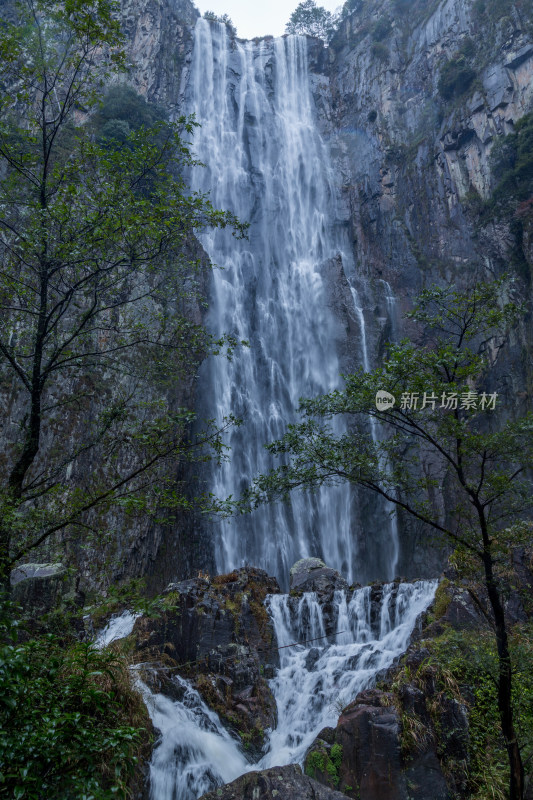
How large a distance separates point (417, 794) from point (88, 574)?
490 inches

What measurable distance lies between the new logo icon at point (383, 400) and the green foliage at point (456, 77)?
29.9 metres

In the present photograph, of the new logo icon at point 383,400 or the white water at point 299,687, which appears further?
the white water at point 299,687

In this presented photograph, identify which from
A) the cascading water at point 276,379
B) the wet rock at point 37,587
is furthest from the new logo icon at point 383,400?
the wet rock at point 37,587

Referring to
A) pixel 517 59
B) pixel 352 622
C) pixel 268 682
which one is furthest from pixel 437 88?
pixel 268 682

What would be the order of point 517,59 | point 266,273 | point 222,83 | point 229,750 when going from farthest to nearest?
point 222,83 < point 266,273 < point 517,59 < point 229,750

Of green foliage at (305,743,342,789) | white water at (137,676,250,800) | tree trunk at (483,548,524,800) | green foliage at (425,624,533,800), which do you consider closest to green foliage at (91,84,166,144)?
white water at (137,676,250,800)

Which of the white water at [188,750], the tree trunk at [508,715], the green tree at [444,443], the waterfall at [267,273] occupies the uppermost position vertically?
the waterfall at [267,273]

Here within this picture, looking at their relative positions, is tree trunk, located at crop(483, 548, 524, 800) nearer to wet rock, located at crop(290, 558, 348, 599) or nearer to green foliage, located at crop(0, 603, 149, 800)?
green foliage, located at crop(0, 603, 149, 800)

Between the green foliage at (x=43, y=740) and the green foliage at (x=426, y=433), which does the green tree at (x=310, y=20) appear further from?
the green foliage at (x=43, y=740)

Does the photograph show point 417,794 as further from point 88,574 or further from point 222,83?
point 222,83

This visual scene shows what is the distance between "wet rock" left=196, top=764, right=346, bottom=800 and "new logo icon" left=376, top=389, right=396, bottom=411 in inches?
185

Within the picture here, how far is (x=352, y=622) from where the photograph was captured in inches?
552

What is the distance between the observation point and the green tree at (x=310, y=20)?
42.8 m

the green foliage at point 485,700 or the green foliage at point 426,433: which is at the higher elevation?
the green foliage at point 426,433
